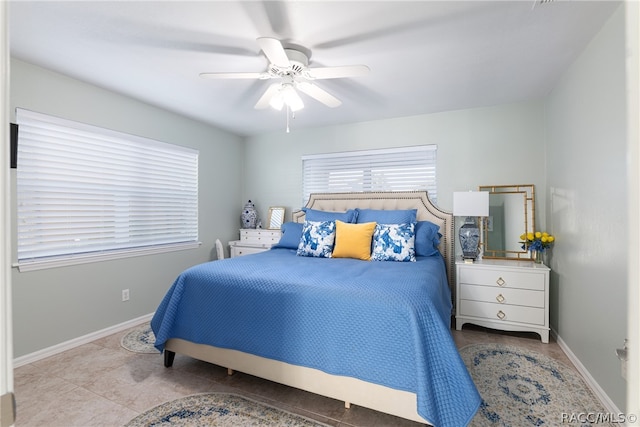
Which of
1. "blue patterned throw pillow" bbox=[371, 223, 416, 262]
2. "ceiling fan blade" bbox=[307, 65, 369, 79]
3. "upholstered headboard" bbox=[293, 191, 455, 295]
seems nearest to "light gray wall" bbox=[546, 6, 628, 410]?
"upholstered headboard" bbox=[293, 191, 455, 295]

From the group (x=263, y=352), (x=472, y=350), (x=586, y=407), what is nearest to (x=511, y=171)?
(x=472, y=350)

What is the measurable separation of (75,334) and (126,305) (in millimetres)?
485

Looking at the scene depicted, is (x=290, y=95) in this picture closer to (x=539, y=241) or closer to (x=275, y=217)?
(x=275, y=217)

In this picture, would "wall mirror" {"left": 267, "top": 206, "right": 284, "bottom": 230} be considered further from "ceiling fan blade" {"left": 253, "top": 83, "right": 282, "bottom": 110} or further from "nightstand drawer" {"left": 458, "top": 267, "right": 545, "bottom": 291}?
"nightstand drawer" {"left": 458, "top": 267, "right": 545, "bottom": 291}

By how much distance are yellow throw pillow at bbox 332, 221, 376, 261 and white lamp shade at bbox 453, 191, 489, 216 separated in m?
0.89

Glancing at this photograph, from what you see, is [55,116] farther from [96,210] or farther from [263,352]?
[263,352]

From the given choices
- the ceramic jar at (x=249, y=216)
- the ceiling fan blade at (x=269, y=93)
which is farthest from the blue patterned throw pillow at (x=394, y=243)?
the ceramic jar at (x=249, y=216)

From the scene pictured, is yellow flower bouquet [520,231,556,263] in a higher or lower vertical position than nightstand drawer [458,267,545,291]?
A: higher

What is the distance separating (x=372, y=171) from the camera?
3.96 meters

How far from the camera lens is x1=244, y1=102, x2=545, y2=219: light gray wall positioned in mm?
3242

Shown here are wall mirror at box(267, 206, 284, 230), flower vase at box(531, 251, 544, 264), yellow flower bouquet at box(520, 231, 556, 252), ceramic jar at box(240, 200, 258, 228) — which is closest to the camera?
yellow flower bouquet at box(520, 231, 556, 252)

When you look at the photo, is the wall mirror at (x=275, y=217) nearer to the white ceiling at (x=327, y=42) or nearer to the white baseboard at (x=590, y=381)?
the white ceiling at (x=327, y=42)

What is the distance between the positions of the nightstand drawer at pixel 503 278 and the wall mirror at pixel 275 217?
2.43m

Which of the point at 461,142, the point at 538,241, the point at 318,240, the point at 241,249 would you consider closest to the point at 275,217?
the point at 241,249
